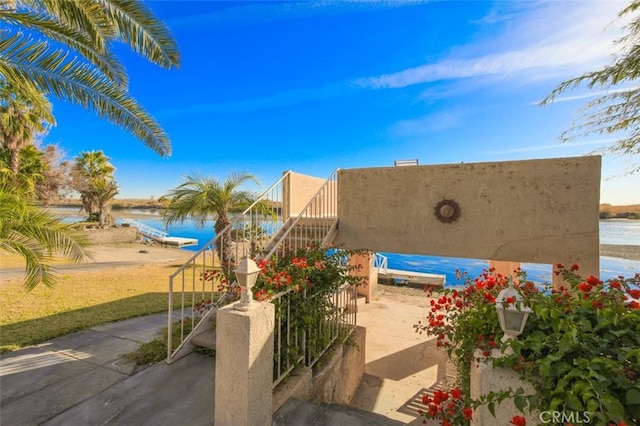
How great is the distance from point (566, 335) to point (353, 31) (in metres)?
8.53

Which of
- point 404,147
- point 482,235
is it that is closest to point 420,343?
point 482,235

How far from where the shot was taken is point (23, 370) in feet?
11.3

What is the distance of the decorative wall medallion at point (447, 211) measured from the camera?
506cm

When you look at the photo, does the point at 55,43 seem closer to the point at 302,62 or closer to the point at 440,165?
the point at 440,165

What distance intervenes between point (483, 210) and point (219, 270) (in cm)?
470

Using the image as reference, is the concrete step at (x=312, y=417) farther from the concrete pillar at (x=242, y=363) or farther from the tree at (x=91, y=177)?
the tree at (x=91, y=177)

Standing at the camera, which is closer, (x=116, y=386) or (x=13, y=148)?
(x=116, y=386)

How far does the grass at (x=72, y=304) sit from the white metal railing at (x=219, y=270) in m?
0.89

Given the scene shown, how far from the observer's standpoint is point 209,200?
7152mm

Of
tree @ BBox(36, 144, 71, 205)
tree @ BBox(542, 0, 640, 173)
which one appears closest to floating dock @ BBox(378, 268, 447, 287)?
tree @ BBox(542, 0, 640, 173)

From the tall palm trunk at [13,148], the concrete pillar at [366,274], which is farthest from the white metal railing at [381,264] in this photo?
the tall palm trunk at [13,148]

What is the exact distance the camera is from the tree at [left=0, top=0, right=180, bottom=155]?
3766mm

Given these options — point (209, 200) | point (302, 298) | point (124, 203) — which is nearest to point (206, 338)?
point (302, 298)

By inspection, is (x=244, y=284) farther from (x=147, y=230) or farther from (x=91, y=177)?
(x=147, y=230)
